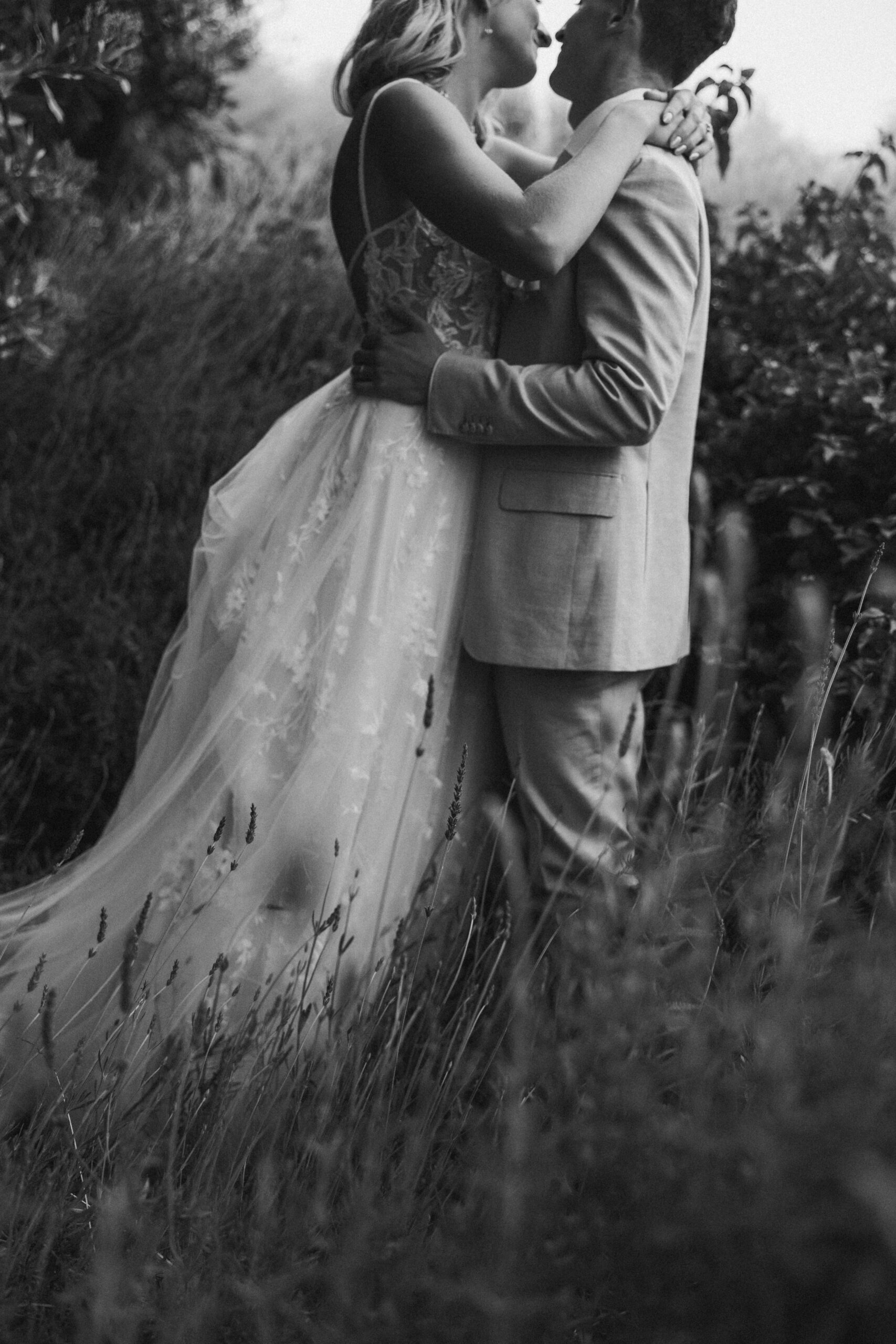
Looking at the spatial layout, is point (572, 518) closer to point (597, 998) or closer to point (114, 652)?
point (597, 998)

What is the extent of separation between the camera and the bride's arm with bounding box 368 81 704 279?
6.63 feet

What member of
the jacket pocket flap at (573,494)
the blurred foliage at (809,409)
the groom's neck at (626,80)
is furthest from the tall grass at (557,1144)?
the groom's neck at (626,80)

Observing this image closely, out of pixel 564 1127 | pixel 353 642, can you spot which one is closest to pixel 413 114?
pixel 353 642

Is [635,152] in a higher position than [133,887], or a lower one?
higher

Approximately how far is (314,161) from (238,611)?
5614mm

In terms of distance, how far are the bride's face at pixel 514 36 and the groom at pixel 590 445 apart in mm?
51

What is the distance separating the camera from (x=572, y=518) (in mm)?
2211

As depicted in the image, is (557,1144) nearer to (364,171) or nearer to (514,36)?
(364,171)

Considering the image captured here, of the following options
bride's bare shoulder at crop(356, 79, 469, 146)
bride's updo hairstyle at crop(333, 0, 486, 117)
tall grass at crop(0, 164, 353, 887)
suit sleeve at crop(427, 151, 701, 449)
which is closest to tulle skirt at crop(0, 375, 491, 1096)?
suit sleeve at crop(427, 151, 701, 449)

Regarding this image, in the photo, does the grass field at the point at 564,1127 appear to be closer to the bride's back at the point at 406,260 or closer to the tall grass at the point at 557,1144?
the tall grass at the point at 557,1144

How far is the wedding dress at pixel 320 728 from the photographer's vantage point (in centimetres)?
222

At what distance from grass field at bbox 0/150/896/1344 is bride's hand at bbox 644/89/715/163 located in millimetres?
724

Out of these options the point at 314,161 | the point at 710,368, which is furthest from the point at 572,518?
the point at 314,161

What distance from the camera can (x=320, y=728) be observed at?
2246mm
